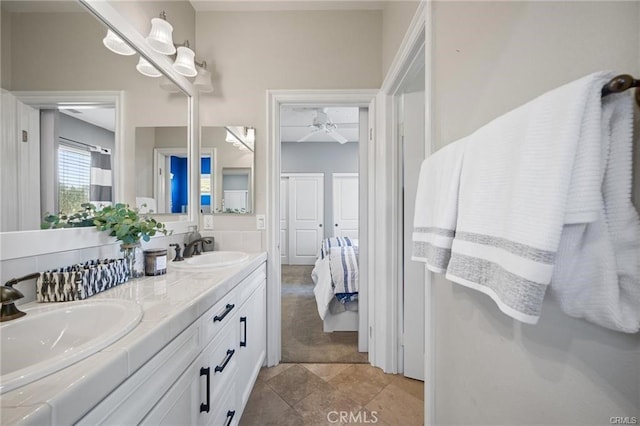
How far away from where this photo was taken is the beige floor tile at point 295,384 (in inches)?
59.6

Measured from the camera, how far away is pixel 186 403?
799mm

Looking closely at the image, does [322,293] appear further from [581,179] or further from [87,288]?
[581,179]

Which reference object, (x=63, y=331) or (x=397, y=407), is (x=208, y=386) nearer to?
(x=63, y=331)

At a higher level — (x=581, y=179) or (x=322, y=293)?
(x=581, y=179)

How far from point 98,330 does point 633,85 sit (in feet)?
4.28

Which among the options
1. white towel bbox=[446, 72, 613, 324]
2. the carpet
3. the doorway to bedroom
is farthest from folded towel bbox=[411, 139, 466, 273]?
the carpet

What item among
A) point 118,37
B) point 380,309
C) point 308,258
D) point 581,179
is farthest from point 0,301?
point 308,258

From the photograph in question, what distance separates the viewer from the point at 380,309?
68.9 inches

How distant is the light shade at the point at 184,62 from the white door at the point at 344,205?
381 centimetres

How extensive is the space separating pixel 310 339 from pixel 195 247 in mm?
1280

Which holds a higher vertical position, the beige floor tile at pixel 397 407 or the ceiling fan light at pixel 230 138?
the ceiling fan light at pixel 230 138

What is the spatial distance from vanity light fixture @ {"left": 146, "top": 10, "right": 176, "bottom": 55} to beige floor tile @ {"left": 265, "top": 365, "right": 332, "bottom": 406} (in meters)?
2.20

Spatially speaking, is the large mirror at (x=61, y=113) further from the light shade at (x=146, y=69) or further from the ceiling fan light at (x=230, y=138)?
the ceiling fan light at (x=230, y=138)

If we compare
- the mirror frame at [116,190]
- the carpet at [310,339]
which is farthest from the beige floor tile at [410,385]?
the mirror frame at [116,190]
